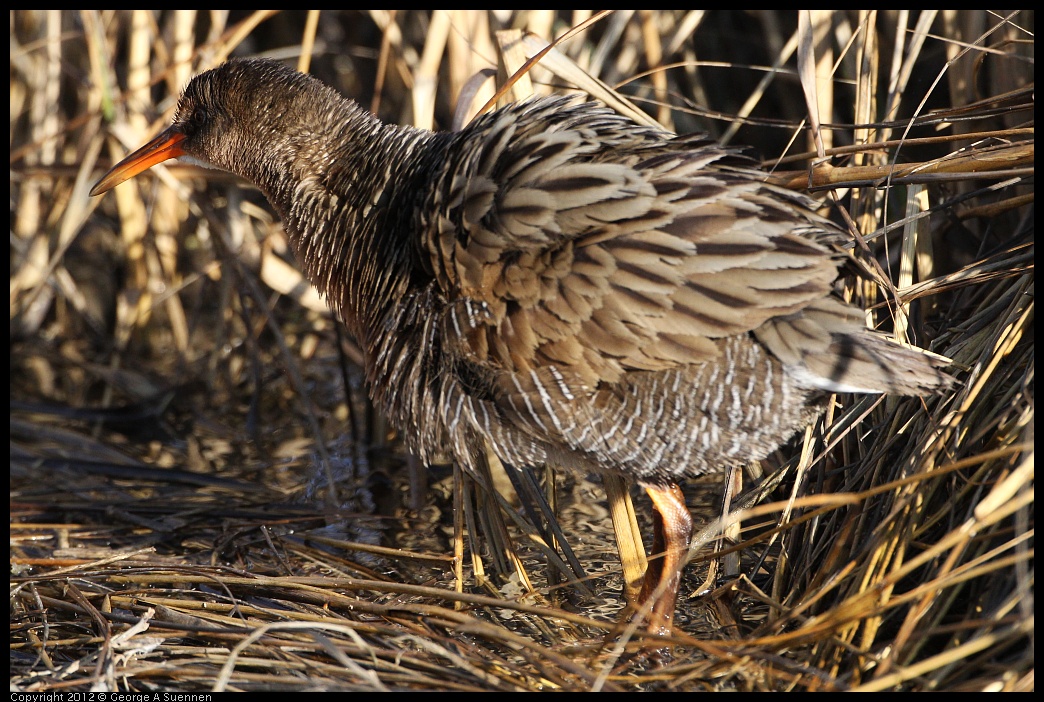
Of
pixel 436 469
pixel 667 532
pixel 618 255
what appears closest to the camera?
pixel 618 255

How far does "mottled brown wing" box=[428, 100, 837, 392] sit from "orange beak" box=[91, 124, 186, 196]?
54.8 inches

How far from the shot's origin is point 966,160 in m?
2.66

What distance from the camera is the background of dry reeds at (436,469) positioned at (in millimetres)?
2428

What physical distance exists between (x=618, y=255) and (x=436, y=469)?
6.39ft

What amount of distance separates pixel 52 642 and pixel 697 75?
3745 millimetres

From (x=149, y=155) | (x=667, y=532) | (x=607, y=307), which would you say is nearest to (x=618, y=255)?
(x=607, y=307)

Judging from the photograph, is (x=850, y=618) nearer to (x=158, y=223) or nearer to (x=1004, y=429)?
(x=1004, y=429)

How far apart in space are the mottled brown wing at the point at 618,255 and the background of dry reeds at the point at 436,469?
1.48 ft

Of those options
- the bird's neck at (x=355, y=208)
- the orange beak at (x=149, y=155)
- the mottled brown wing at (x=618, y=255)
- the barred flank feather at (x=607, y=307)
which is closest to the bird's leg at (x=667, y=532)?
the barred flank feather at (x=607, y=307)

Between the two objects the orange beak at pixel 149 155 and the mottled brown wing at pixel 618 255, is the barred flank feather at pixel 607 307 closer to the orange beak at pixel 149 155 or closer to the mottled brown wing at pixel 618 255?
the mottled brown wing at pixel 618 255

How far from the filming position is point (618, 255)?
246 centimetres

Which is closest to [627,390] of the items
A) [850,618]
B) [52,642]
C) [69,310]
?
[850,618]

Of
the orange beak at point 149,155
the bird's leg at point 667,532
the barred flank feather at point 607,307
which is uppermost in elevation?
the orange beak at point 149,155

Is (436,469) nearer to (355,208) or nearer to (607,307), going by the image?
(355,208)
